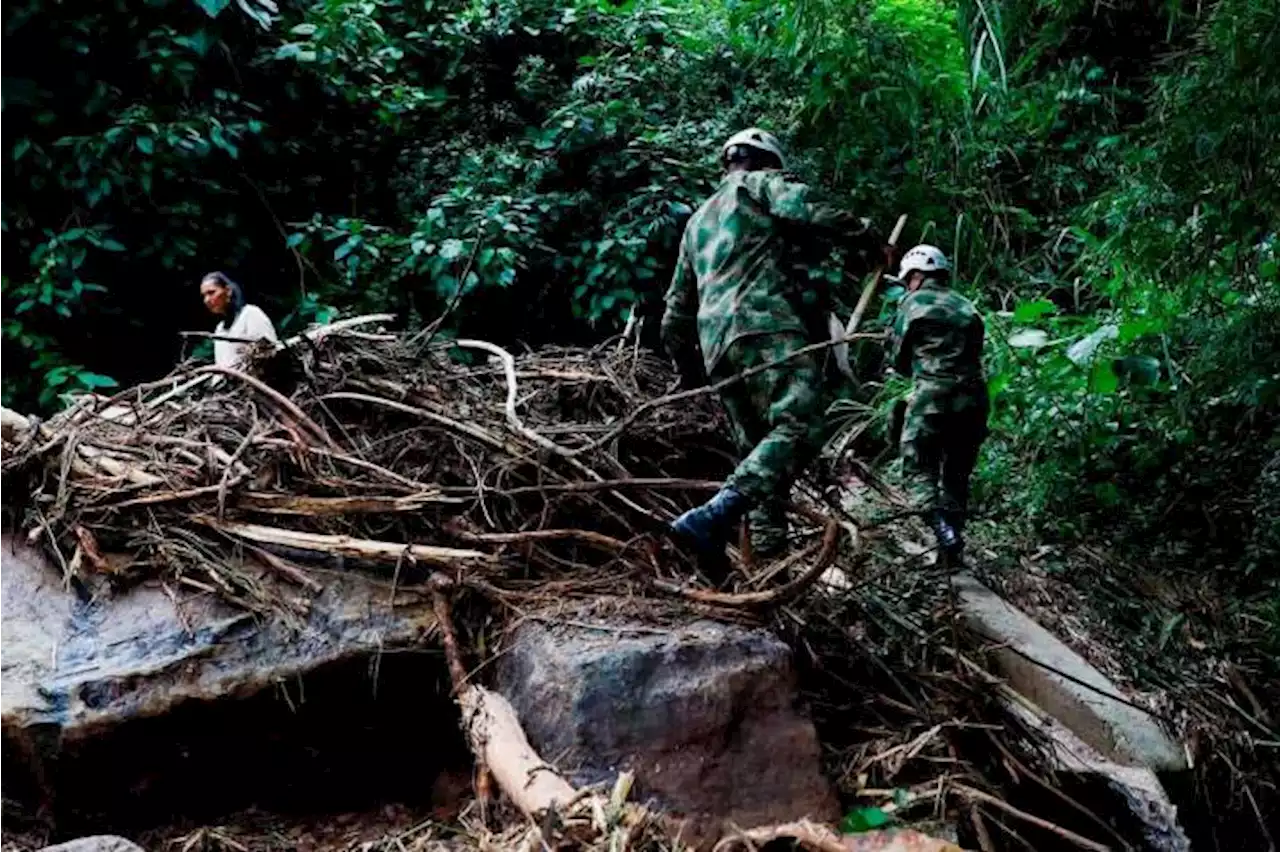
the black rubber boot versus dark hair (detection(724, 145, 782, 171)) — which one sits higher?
dark hair (detection(724, 145, 782, 171))

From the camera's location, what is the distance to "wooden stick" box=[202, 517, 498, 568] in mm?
4141

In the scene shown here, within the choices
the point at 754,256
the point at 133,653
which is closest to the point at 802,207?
the point at 754,256

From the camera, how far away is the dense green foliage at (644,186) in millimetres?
6391

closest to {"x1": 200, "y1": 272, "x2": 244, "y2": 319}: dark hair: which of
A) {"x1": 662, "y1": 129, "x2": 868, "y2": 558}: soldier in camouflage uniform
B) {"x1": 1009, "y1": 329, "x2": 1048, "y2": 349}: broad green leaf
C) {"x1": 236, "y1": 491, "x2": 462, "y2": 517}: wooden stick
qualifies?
{"x1": 236, "y1": 491, "x2": 462, "y2": 517}: wooden stick

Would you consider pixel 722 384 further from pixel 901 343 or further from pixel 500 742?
pixel 901 343

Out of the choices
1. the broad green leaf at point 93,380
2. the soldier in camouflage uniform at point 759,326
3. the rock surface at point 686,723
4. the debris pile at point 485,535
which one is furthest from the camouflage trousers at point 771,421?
the broad green leaf at point 93,380

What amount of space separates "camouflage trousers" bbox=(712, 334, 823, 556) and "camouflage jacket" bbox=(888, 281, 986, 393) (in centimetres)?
154

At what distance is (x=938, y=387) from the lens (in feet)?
19.3

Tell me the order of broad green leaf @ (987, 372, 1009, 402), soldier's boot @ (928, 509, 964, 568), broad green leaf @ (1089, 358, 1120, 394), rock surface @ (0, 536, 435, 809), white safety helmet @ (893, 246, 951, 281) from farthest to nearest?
broad green leaf @ (987, 372, 1009, 402)
broad green leaf @ (1089, 358, 1120, 394)
white safety helmet @ (893, 246, 951, 281)
soldier's boot @ (928, 509, 964, 568)
rock surface @ (0, 536, 435, 809)

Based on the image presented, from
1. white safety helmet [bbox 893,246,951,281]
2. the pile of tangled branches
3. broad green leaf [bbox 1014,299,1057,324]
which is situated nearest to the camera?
the pile of tangled branches

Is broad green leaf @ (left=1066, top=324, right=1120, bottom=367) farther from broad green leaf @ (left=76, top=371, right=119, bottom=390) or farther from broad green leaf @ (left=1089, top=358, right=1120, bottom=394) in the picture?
broad green leaf @ (left=76, top=371, right=119, bottom=390)

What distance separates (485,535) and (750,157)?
1.79 m

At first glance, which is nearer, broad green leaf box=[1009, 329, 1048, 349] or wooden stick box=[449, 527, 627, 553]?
wooden stick box=[449, 527, 627, 553]

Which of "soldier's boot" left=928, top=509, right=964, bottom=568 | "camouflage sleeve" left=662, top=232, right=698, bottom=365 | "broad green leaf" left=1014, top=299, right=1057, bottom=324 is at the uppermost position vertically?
Result: "camouflage sleeve" left=662, top=232, right=698, bottom=365
